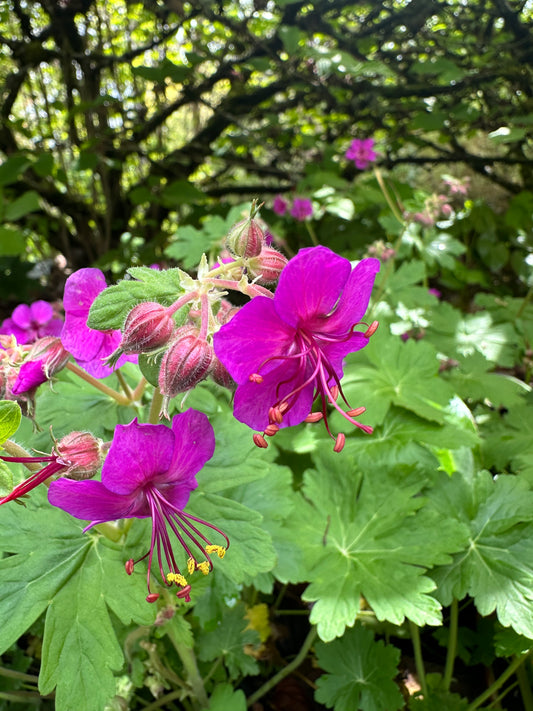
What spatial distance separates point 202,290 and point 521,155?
3.67 m

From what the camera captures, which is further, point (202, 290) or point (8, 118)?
point (8, 118)

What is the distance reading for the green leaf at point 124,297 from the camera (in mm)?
739

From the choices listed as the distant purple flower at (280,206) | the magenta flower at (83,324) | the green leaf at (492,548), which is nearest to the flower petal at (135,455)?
the magenta flower at (83,324)

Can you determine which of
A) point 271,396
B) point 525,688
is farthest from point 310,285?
point 525,688

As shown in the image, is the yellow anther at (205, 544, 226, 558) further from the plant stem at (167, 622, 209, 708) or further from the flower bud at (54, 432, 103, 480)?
the plant stem at (167, 622, 209, 708)

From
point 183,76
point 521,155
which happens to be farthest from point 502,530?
point 521,155

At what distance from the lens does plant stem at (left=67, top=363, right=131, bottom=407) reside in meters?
0.98

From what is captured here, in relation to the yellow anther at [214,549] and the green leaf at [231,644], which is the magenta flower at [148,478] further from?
the green leaf at [231,644]

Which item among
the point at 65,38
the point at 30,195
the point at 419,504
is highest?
the point at 65,38

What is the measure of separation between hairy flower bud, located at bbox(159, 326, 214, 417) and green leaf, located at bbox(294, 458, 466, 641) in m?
0.75

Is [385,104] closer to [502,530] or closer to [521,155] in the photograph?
[521,155]

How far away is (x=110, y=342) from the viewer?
98cm

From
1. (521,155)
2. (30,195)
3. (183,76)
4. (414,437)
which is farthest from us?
(521,155)

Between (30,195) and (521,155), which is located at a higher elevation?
(30,195)
